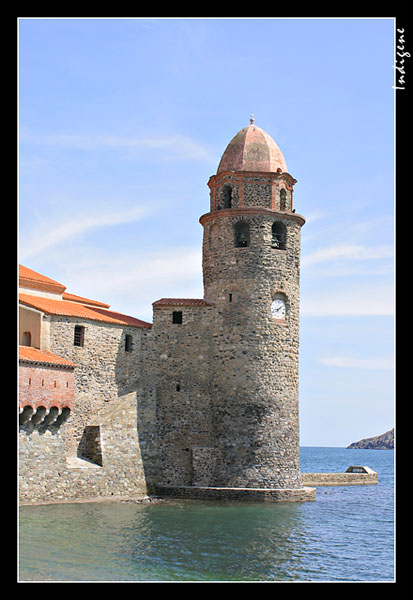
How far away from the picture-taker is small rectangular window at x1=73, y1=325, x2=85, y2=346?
24.6 metres

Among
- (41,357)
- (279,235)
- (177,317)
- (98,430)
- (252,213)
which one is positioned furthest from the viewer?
(279,235)

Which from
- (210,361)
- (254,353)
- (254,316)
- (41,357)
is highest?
(254,316)

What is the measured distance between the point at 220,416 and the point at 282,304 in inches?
197

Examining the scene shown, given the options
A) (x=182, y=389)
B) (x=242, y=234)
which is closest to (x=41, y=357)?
(x=182, y=389)

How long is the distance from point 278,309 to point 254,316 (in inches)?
44.1

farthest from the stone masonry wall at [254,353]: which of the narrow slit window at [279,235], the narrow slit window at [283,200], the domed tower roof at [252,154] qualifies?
the domed tower roof at [252,154]

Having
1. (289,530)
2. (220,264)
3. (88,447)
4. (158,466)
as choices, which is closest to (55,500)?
(88,447)

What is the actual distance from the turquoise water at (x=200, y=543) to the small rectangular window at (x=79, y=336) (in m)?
5.59

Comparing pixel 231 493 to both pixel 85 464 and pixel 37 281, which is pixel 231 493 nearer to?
pixel 85 464

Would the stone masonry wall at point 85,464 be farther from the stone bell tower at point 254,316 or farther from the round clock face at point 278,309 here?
the round clock face at point 278,309

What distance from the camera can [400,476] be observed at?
346 inches

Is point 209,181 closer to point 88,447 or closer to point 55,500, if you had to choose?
point 88,447

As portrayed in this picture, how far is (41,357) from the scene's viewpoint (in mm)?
22172

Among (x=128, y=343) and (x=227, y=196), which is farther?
(x=227, y=196)
